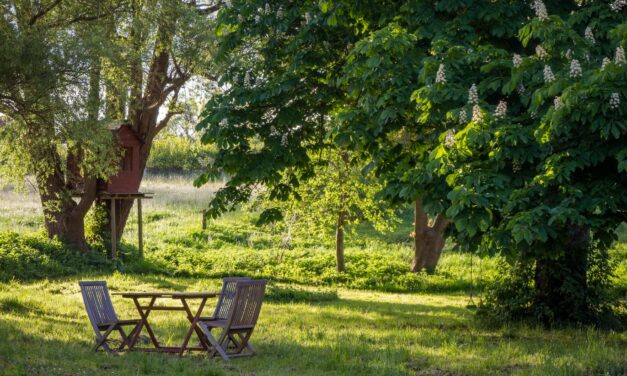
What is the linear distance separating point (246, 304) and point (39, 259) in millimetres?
16162

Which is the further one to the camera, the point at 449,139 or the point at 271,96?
the point at 271,96

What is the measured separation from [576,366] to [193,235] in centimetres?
2529

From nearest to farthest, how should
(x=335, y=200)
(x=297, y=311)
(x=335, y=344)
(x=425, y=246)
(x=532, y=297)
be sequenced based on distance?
(x=335, y=344) < (x=532, y=297) < (x=297, y=311) < (x=335, y=200) < (x=425, y=246)

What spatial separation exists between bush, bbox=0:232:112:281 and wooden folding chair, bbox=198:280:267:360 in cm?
1395

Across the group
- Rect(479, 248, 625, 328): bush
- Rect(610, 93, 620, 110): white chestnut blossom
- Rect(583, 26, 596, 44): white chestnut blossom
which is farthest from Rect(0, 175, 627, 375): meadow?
Rect(583, 26, 596, 44): white chestnut blossom

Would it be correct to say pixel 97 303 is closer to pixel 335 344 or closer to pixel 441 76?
pixel 335 344

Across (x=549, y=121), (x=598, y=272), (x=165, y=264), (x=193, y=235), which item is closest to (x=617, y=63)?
(x=549, y=121)

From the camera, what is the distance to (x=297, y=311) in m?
16.9

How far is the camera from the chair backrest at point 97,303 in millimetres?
10719

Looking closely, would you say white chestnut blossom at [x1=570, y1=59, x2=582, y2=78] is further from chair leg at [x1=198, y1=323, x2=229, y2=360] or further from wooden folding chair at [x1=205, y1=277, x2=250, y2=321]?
chair leg at [x1=198, y1=323, x2=229, y2=360]

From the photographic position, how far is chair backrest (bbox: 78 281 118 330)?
35.2 feet

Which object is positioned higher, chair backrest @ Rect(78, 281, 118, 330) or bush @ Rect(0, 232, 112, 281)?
chair backrest @ Rect(78, 281, 118, 330)

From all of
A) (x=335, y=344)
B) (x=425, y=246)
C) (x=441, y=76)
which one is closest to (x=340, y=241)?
(x=425, y=246)

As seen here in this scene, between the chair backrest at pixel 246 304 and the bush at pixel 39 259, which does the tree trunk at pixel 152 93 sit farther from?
the chair backrest at pixel 246 304
